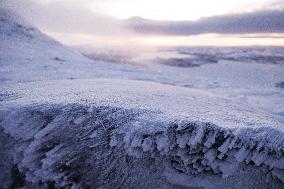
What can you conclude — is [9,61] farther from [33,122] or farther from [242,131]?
[242,131]

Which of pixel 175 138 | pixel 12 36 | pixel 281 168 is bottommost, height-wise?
pixel 281 168

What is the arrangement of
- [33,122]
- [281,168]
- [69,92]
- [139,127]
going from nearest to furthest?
1. [281,168]
2. [139,127]
3. [33,122]
4. [69,92]

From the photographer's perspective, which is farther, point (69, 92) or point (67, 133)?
point (69, 92)

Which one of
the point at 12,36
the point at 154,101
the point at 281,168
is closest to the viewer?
the point at 281,168

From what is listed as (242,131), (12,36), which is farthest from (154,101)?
(12,36)

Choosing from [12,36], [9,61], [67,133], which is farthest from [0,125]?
[12,36]

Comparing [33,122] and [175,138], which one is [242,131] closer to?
[175,138]

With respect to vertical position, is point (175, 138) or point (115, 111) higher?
point (115, 111)
